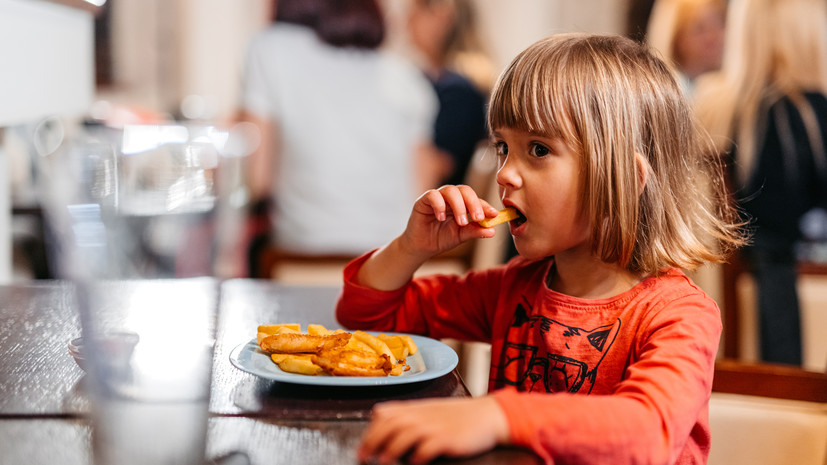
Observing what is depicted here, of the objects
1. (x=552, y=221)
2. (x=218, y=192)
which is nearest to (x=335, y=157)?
(x=552, y=221)

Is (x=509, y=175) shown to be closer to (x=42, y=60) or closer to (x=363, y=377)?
(x=363, y=377)

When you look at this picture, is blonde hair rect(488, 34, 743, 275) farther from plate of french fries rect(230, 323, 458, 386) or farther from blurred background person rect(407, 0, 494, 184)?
blurred background person rect(407, 0, 494, 184)

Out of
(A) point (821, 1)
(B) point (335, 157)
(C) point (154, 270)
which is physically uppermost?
(A) point (821, 1)

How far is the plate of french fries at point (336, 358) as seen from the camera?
765mm

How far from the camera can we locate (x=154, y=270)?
12.9ft

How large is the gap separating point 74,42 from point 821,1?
6.46 ft

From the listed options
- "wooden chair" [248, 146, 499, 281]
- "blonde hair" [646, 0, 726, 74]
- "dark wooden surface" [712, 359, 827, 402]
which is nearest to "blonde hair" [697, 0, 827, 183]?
"wooden chair" [248, 146, 499, 281]

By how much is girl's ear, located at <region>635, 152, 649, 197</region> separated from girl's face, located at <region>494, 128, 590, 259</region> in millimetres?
79

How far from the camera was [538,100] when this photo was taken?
93 centimetres

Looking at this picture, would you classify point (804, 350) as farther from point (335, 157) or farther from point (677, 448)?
point (677, 448)

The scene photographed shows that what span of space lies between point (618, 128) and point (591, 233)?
0.42 ft

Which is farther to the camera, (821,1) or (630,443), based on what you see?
(821,1)

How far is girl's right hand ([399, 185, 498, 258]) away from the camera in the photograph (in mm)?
973

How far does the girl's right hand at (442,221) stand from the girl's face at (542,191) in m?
0.04
